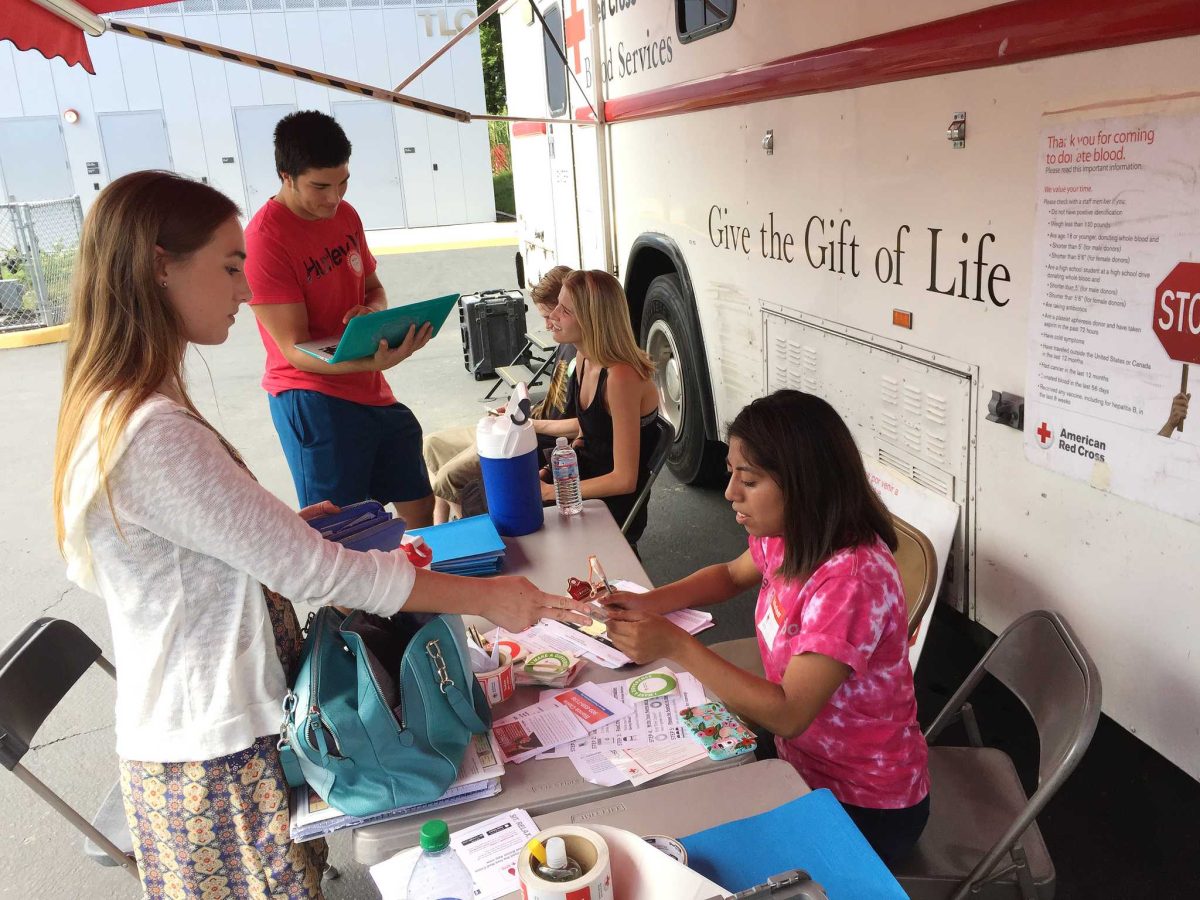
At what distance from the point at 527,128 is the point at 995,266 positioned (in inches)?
217

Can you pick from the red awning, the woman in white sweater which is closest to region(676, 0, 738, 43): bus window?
the red awning

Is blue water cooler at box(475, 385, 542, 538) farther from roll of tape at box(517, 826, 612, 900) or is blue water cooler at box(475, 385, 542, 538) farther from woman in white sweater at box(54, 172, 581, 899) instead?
roll of tape at box(517, 826, 612, 900)

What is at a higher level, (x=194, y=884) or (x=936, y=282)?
(x=936, y=282)

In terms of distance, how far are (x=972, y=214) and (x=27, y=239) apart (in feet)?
36.4

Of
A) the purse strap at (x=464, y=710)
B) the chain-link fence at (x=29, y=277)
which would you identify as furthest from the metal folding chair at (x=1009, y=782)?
the chain-link fence at (x=29, y=277)

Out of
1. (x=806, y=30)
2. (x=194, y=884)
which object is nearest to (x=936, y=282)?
(x=806, y=30)

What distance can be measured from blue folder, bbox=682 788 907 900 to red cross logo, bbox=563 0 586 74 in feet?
14.8

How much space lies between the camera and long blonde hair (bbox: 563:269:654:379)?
3.28 metres

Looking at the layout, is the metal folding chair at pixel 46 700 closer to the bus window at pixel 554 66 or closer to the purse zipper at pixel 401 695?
the purse zipper at pixel 401 695

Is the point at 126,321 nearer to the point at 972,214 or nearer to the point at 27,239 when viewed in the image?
the point at 972,214

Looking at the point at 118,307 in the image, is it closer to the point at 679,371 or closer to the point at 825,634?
the point at 825,634

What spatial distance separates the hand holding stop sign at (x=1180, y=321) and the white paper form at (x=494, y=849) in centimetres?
144

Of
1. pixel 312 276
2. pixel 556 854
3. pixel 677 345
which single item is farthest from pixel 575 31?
pixel 556 854

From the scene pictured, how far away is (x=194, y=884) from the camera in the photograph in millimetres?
1528
